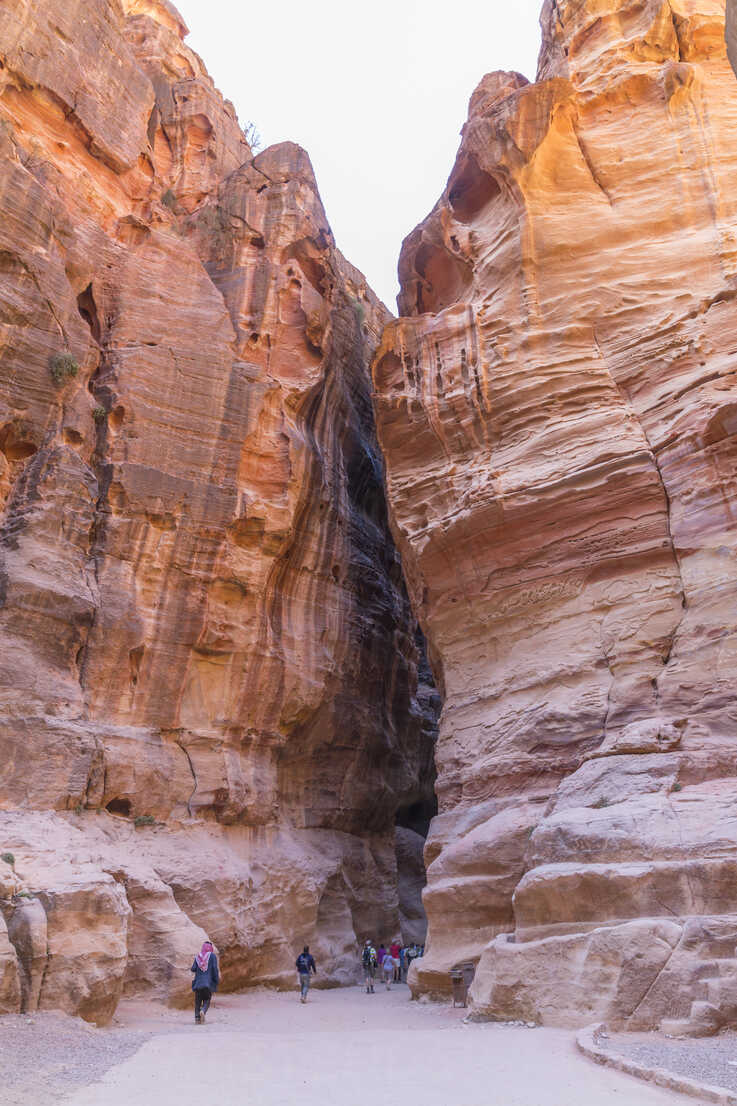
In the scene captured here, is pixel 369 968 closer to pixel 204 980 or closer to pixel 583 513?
pixel 204 980

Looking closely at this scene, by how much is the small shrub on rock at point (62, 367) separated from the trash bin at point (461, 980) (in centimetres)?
1478

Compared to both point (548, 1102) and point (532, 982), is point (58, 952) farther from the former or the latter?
point (548, 1102)

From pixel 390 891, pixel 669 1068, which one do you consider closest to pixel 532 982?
pixel 669 1068

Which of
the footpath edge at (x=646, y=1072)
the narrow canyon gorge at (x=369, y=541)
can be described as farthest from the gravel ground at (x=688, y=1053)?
the narrow canyon gorge at (x=369, y=541)

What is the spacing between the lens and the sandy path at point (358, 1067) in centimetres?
742

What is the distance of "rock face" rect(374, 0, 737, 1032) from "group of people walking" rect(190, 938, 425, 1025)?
269 cm

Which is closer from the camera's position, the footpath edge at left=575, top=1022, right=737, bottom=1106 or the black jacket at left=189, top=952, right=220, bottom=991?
the footpath edge at left=575, top=1022, right=737, bottom=1106

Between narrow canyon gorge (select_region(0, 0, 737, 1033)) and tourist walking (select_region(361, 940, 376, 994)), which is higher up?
narrow canyon gorge (select_region(0, 0, 737, 1033))

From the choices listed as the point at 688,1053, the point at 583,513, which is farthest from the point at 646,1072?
the point at 583,513

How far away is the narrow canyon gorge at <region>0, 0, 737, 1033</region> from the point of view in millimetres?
14555

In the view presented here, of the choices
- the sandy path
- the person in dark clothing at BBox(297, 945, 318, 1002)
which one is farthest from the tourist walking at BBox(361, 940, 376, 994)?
the sandy path

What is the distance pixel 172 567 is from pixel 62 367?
5.15m

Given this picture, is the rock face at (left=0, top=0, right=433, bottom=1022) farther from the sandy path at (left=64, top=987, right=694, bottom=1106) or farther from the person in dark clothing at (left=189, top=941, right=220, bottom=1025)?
the sandy path at (left=64, top=987, right=694, bottom=1106)

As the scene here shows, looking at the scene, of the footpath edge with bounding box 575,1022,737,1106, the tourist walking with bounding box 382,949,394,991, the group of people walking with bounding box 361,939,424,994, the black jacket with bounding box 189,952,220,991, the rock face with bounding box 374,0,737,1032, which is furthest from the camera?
the tourist walking with bounding box 382,949,394,991
